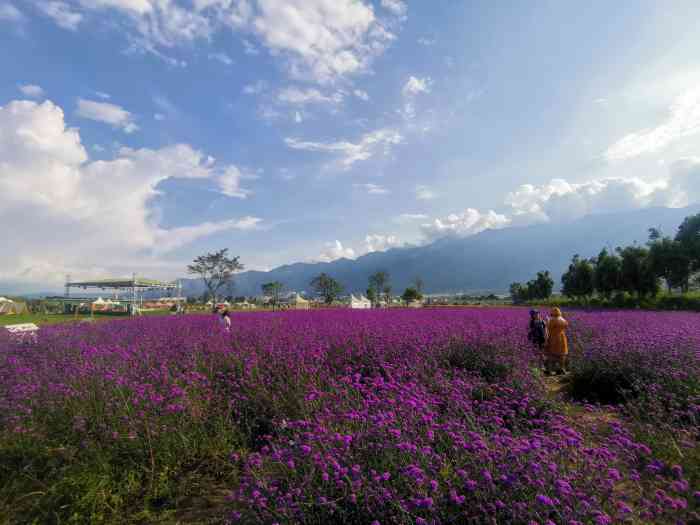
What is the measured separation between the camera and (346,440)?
2055 mm

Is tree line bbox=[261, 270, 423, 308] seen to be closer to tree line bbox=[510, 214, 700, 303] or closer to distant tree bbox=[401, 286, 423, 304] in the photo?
distant tree bbox=[401, 286, 423, 304]

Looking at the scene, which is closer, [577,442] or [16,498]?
[577,442]

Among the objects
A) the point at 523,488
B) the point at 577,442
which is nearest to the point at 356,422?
the point at 523,488

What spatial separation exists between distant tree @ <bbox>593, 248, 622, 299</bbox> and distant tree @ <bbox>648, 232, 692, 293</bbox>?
294cm

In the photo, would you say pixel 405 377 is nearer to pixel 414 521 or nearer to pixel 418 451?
pixel 418 451

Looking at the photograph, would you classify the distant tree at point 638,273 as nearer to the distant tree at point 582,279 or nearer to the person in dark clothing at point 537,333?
the distant tree at point 582,279

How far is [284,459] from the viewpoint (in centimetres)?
218

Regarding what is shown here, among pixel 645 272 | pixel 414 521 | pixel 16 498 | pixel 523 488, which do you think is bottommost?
pixel 16 498

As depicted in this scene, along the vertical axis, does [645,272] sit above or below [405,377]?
above

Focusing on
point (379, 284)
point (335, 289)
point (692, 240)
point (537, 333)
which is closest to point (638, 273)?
point (692, 240)

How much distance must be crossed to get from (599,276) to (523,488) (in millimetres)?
35687

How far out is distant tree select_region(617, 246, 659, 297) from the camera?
25328 millimetres

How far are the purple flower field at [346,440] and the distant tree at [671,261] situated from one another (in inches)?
951

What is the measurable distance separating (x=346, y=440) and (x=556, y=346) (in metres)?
6.07
